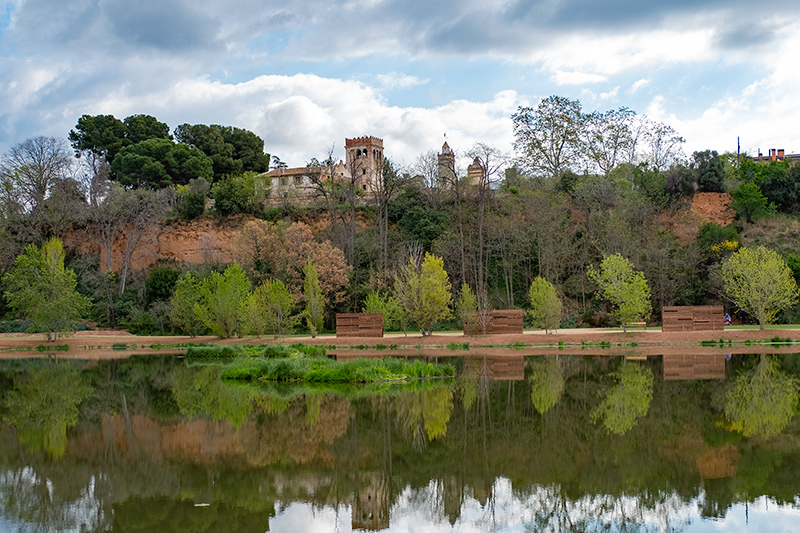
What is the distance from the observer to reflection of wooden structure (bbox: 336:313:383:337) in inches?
1415

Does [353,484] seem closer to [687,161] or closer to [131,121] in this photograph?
[687,161]

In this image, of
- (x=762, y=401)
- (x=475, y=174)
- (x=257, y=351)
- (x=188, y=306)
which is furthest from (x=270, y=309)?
(x=475, y=174)

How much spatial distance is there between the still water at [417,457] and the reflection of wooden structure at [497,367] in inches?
75.1

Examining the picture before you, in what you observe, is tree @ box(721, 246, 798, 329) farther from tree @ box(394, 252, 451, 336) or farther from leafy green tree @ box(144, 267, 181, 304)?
leafy green tree @ box(144, 267, 181, 304)

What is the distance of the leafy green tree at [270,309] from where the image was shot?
36625 mm

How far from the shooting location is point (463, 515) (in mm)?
9500

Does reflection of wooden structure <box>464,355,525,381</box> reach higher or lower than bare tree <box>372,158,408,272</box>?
lower

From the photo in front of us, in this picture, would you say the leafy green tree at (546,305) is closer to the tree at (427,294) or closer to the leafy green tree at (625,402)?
the tree at (427,294)

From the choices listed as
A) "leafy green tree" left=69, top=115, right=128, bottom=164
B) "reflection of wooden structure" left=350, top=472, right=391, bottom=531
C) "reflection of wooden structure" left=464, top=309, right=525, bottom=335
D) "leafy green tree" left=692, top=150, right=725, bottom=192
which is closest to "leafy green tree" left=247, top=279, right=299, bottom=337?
"reflection of wooden structure" left=464, top=309, right=525, bottom=335

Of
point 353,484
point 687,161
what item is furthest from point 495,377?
point 687,161

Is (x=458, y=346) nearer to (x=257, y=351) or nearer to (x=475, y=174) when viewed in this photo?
(x=257, y=351)

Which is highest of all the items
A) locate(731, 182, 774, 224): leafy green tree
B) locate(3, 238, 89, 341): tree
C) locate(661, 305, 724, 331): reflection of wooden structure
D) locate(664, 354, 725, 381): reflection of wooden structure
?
locate(731, 182, 774, 224): leafy green tree

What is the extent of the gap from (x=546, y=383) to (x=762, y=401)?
5531 millimetres

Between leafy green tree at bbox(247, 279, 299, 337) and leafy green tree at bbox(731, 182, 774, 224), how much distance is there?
107ft
